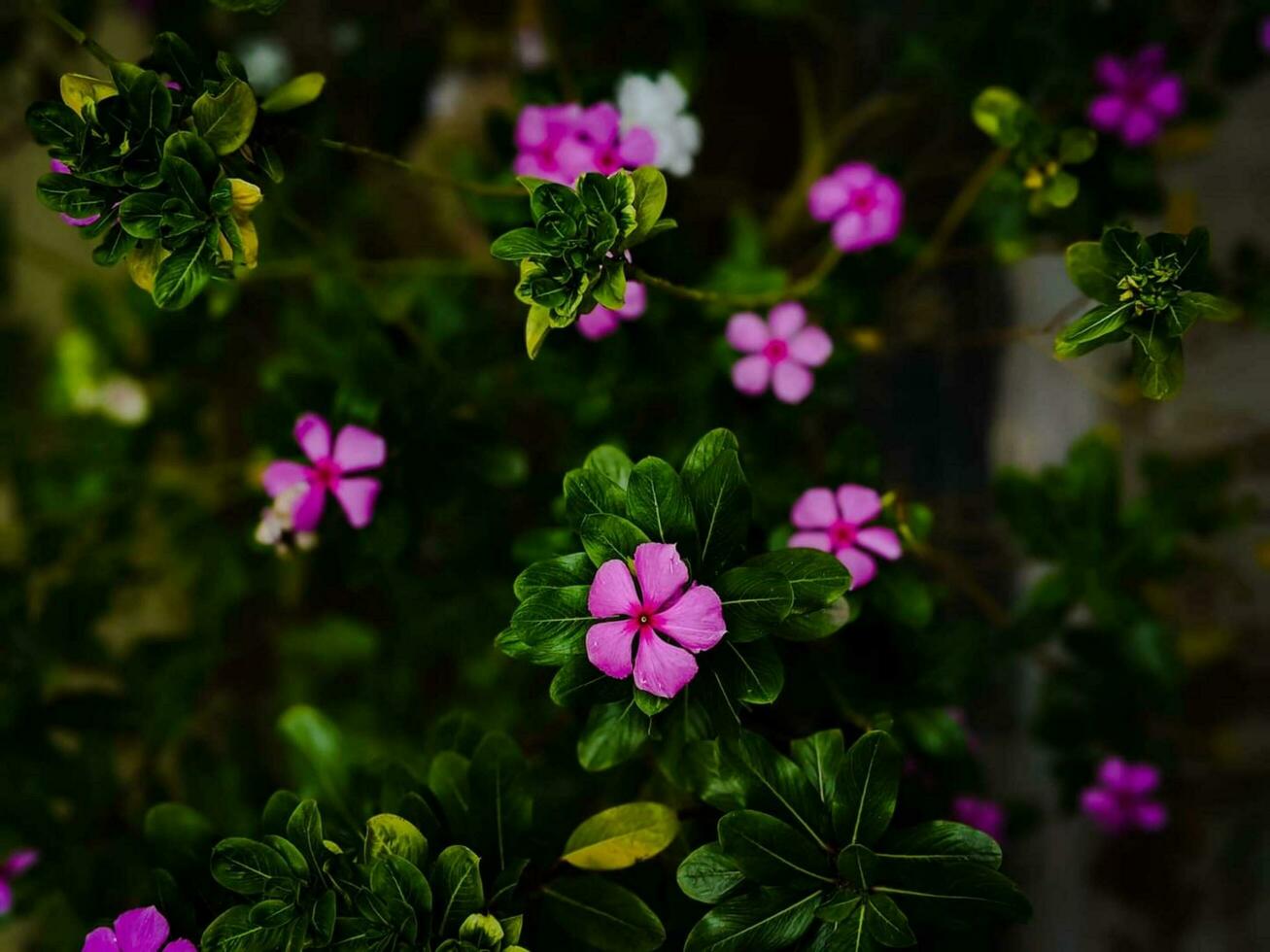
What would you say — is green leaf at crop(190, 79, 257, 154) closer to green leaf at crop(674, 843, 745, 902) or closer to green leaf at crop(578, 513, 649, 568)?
green leaf at crop(578, 513, 649, 568)

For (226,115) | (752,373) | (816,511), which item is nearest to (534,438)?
(752,373)

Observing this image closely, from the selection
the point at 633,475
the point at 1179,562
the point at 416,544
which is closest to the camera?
the point at 633,475

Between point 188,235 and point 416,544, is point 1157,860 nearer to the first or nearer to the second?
point 416,544

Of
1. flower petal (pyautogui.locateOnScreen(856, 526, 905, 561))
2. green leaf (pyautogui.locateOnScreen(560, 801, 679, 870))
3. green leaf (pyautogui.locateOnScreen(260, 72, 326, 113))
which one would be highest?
green leaf (pyautogui.locateOnScreen(260, 72, 326, 113))

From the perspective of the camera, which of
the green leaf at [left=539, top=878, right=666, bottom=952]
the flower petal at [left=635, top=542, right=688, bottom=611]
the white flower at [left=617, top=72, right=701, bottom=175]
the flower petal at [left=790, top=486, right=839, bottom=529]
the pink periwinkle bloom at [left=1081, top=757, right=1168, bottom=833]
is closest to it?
the flower petal at [left=635, top=542, right=688, bottom=611]

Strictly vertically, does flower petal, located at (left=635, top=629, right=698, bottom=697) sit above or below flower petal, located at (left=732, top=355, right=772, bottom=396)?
above

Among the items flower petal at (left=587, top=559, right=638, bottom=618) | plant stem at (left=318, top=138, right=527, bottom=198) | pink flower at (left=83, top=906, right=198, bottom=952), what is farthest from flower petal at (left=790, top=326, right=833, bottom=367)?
pink flower at (left=83, top=906, right=198, bottom=952)

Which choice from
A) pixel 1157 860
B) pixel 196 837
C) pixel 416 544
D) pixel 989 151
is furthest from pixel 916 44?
pixel 1157 860
